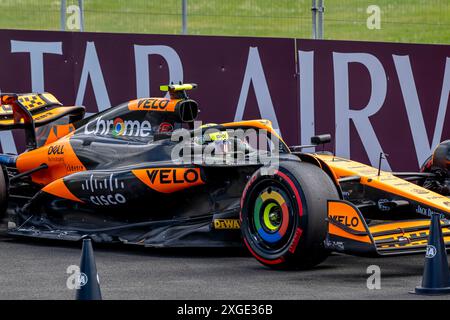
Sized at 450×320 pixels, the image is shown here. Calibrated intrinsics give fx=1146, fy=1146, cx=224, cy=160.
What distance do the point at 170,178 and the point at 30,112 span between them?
2.61m

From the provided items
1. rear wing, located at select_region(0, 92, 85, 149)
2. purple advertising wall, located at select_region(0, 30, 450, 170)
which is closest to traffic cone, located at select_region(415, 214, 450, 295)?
rear wing, located at select_region(0, 92, 85, 149)

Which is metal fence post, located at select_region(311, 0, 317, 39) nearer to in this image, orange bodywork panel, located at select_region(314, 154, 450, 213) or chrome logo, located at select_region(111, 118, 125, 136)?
chrome logo, located at select_region(111, 118, 125, 136)

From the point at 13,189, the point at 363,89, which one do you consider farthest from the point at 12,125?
the point at 363,89

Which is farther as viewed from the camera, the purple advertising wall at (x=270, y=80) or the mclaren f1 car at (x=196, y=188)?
the purple advertising wall at (x=270, y=80)

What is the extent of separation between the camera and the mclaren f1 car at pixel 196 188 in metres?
8.77

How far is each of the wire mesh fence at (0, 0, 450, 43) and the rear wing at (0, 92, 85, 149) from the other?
121 inches

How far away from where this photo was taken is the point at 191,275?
872cm

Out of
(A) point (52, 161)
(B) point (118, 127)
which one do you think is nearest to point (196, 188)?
(B) point (118, 127)

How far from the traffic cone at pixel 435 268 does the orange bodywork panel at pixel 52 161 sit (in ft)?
13.9

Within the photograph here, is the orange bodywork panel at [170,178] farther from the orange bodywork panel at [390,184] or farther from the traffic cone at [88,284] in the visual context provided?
the traffic cone at [88,284]

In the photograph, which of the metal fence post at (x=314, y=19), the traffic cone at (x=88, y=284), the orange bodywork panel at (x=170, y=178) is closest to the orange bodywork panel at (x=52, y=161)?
the orange bodywork panel at (x=170, y=178)

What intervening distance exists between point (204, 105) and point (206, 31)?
337cm

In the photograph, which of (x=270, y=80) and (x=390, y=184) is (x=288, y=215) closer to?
(x=390, y=184)
